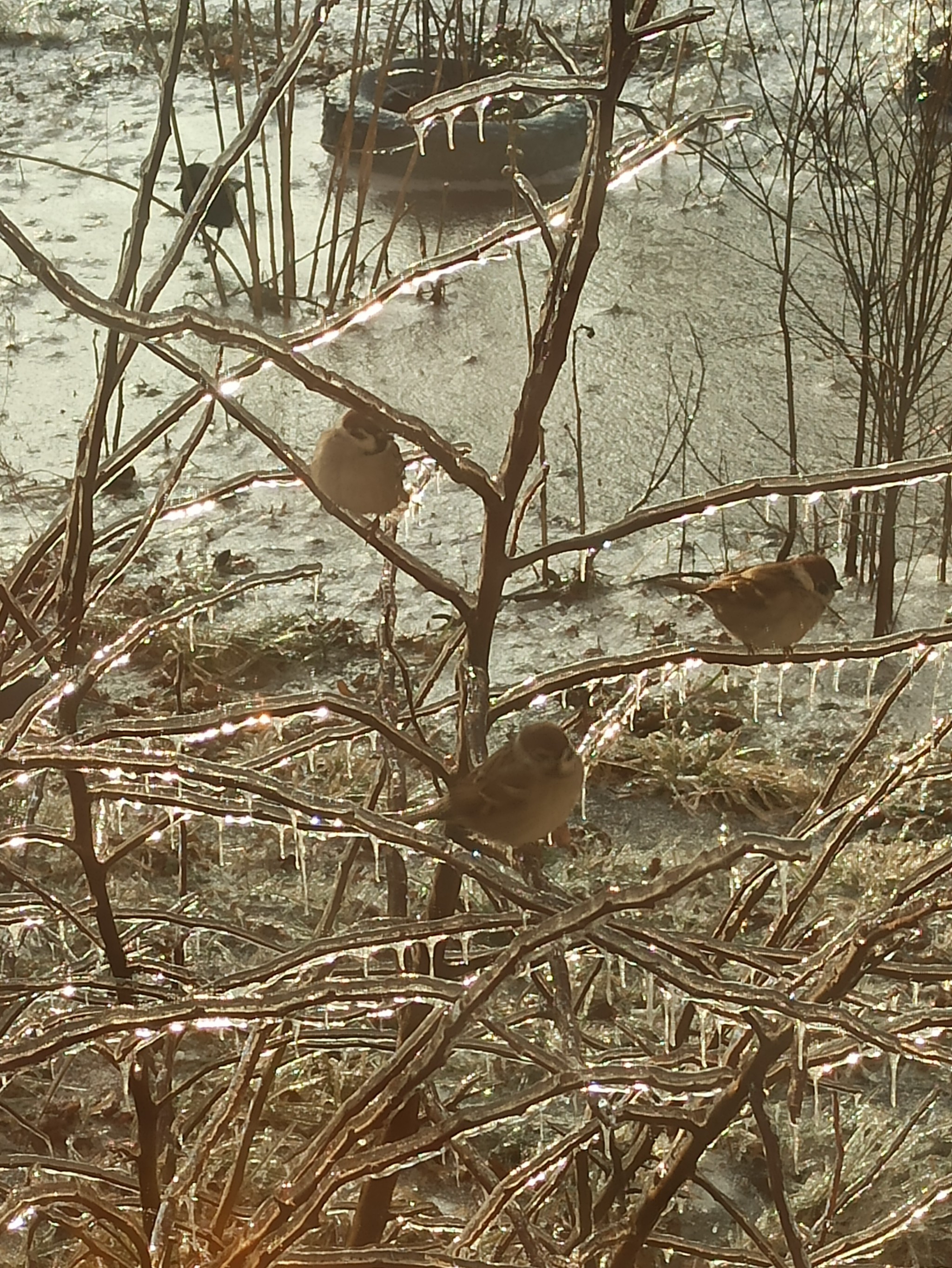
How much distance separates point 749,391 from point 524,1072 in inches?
127

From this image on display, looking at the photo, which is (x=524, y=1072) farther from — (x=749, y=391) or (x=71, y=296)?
(x=749, y=391)

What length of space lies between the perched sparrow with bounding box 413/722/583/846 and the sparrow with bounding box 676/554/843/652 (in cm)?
70

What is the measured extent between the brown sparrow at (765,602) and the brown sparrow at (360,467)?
0.46m

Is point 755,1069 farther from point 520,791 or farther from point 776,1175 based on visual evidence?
point 520,791

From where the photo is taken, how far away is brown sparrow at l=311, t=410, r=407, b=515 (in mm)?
2100

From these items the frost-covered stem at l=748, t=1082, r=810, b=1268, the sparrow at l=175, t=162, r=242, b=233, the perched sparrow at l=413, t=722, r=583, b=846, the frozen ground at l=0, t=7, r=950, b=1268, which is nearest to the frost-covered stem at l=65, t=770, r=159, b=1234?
the frozen ground at l=0, t=7, r=950, b=1268

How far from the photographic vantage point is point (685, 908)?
9.43 feet

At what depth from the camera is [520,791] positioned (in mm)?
1207

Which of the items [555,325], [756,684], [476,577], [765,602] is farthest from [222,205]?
[555,325]

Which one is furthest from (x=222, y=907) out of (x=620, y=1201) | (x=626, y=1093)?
(x=626, y=1093)

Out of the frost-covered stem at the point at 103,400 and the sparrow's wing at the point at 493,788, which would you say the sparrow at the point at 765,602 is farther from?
the frost-covered stem at the point at 103,400

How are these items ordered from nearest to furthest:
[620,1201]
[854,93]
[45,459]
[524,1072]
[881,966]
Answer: [881,966], [620,1201], [524,1072], [854,93], [45,459]

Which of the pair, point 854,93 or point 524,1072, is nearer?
point 524,1072

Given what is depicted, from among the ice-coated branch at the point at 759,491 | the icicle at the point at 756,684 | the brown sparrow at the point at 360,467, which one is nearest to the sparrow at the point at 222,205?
the icicle at the point at 756,684
